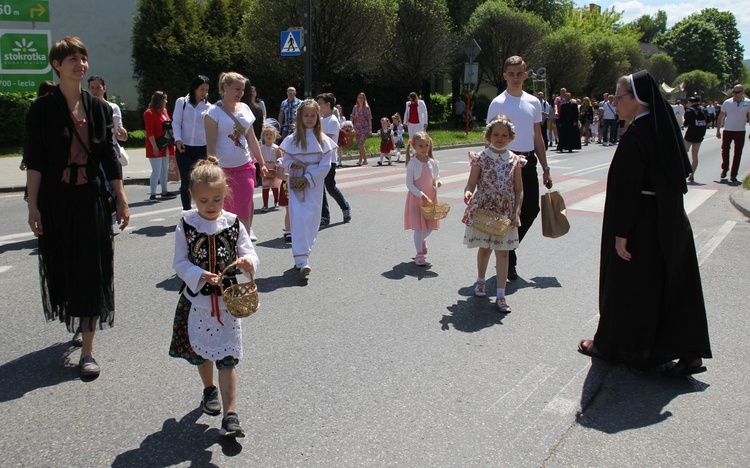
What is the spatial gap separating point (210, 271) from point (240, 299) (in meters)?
0.30

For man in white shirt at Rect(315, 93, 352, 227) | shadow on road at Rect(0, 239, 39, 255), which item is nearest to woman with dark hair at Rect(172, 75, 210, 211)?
man in white shirt at Rect(315, 93, 352, 227)

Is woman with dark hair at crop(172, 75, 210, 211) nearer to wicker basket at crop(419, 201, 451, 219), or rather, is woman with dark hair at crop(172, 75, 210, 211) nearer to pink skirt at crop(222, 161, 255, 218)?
pink skirt at crop(222, 161, 255, 218)

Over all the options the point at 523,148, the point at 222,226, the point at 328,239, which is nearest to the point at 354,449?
the point at 222,226

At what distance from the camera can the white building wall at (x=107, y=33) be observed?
24.8 meters

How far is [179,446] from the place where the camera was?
329cm

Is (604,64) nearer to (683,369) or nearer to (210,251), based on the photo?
(683,369)

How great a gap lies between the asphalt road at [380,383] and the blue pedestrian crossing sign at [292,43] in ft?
35.9

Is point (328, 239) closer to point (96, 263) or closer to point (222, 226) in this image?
point (96, 263)

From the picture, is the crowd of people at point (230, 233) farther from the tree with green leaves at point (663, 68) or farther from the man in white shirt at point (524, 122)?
the tree with green leaves at point (663, 68)

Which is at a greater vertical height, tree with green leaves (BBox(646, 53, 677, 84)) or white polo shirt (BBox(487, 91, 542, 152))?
tree with green leaves (BBox(646, 53, 677, 84))

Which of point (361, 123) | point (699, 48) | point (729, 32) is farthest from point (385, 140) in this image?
point (729, 32)

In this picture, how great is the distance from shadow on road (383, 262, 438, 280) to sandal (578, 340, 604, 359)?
86.6 inches

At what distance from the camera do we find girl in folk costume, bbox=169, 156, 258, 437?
11.0 feet

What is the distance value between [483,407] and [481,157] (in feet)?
8.29
